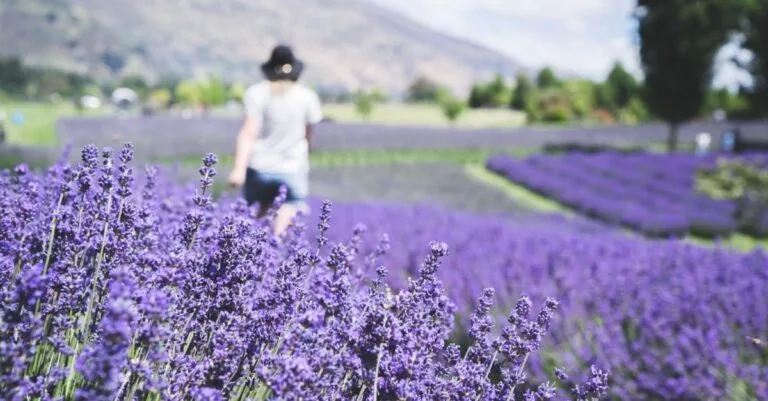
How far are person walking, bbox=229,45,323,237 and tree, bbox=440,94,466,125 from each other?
64738mm

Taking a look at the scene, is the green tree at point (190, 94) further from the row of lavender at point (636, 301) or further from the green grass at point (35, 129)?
the row of lavender at point (636, 301)

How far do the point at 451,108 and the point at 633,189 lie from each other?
5134cm

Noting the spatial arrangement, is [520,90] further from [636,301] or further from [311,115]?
[636,301]

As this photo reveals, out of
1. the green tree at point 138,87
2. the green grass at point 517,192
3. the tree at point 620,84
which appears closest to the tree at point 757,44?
the green grass at point 517,192

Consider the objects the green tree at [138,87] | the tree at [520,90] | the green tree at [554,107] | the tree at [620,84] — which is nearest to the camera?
the green tree at [554,107]

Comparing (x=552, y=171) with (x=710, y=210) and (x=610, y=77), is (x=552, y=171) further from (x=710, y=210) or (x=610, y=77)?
(x=610, y=77)

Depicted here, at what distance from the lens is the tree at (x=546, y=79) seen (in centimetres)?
10168

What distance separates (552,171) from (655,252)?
54.2 feet

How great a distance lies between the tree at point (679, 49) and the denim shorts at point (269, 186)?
90.5 feet

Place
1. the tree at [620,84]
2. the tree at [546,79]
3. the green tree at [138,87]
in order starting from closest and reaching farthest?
the tree at [620,84]
the tree at [546,79]
the green tree at [138,87]

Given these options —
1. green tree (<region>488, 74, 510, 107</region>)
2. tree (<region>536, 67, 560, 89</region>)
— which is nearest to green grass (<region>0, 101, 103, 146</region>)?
green tree (<region>488, 74, 510, 107</region>)

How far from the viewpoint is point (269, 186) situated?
5570mm

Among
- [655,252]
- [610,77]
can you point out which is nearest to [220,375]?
[655,252]

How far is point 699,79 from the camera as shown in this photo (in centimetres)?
3170
